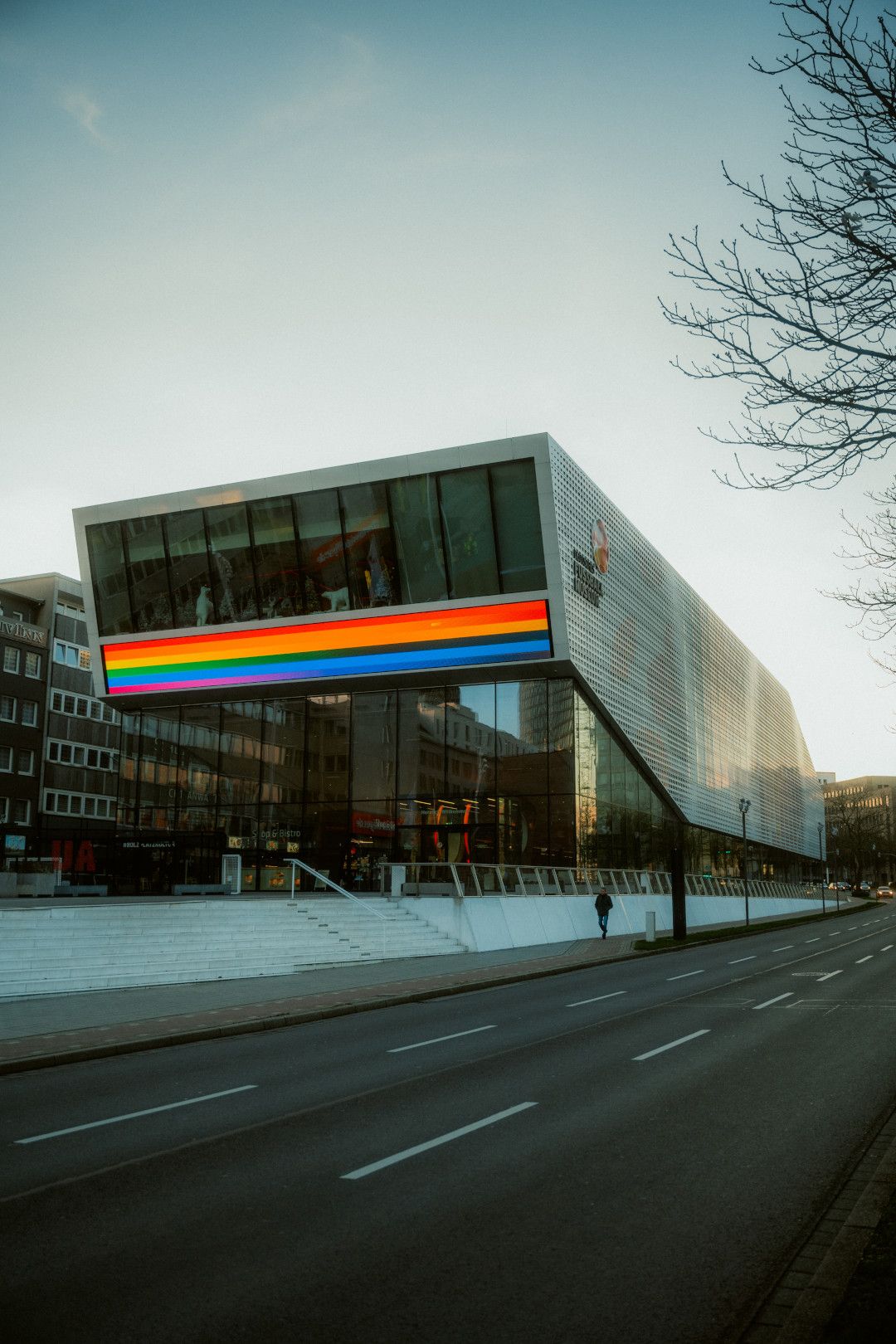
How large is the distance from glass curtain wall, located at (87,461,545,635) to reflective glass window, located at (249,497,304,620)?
43mm

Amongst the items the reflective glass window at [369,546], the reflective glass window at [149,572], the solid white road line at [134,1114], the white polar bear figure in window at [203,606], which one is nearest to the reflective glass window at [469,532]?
the reflective glass window at [369,546]

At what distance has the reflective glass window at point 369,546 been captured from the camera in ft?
126

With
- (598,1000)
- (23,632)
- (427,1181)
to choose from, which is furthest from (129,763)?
(427,1181)

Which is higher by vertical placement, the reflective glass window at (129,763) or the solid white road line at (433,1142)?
the reflective glass window at (129,763)

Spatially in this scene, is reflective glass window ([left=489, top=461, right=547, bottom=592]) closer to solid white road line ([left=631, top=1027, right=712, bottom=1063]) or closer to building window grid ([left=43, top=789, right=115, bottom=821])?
solid white road line ([left=631, top=1027, right=712, bottom=1063])

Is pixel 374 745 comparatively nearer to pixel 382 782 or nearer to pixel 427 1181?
pixel 382 782

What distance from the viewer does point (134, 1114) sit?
33.4ft

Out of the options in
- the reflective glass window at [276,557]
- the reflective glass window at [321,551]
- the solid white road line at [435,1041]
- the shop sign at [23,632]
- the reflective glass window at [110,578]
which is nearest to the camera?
the solid white road line at [435,1041]

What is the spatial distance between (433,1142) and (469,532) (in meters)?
29.8

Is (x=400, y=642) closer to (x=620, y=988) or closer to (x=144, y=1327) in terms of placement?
(x=620, y=988)

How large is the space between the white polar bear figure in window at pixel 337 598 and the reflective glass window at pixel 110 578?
872cm

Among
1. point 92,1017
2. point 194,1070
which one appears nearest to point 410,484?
point 92,1017

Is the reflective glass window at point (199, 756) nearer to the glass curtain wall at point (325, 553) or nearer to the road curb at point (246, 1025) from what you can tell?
the glass curtain wall at point (325, 553)

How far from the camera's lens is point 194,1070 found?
41.7 ft
